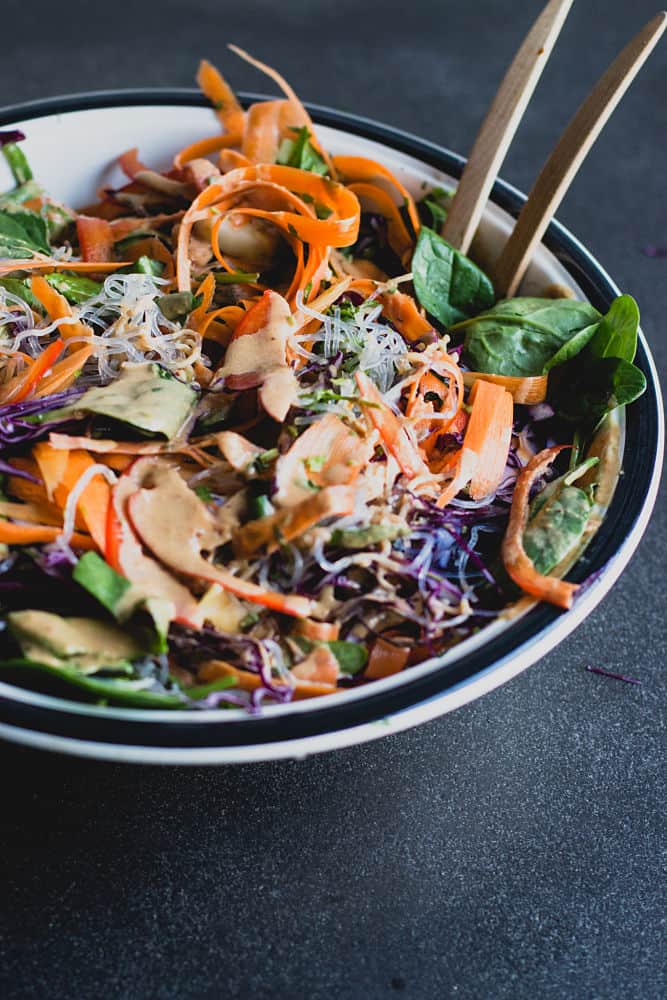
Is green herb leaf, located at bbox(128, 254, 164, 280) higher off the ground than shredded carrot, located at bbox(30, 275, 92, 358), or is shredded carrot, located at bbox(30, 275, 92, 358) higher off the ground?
green herb leaf, located at bbox(128, 254, 164, 280)

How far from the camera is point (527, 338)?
210cm

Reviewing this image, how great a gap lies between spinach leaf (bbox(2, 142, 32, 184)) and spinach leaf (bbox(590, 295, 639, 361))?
1.42 m

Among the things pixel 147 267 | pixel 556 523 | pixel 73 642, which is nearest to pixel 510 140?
pixel 147 267

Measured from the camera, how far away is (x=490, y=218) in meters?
2.39

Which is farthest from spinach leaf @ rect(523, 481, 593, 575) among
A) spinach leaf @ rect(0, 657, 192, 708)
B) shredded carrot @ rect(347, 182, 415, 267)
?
shredded carrot @ rect(347, 182, 415, 267)

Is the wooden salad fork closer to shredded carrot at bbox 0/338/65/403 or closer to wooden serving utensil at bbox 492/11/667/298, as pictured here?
wooden serving utensil at bbox 492/11/667/298

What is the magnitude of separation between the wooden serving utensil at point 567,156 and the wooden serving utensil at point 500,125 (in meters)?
0.11

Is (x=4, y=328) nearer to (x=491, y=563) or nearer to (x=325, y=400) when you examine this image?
(x=325, y=400)

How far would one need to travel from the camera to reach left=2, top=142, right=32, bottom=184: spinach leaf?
2371 mm

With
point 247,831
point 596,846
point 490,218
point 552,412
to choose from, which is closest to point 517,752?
point 596,846

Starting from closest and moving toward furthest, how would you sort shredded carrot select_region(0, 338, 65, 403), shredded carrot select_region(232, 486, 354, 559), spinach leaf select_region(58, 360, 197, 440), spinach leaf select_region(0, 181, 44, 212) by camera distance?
1. shredded carrot select_region(232, 486, 354, 559)
2. spinach leaf select_region(58, 360, 197, 440)
3. shredded carrot select_region(0, 338, 65, 403)
4. spinach leaf select_region(0, 181, 44, 212)

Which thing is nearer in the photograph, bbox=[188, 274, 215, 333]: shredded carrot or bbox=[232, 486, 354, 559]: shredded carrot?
bbox=[232, 486, 354, 559]: shredded carrot

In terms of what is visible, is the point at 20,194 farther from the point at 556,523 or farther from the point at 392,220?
the point at 556,523

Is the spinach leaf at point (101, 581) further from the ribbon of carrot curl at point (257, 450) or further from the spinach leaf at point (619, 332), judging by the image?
the spinach leaf at point (619, 332)
